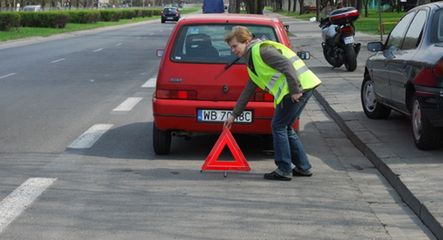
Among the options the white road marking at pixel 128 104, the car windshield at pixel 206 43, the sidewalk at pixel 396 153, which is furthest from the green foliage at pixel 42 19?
the car windshield at pixel 206 43

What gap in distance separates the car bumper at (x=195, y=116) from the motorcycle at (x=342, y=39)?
948cm

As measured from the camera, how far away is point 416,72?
7.71 meters

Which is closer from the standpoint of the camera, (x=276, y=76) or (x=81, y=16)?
(x=276, y=76)

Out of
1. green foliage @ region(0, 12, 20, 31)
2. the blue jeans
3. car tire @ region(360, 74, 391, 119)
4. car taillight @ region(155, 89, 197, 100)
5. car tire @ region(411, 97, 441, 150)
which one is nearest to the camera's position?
the blue jeans

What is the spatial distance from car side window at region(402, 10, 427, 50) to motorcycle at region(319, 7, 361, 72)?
788 cm

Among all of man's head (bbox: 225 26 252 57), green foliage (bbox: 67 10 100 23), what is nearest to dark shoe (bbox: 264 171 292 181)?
man's head (bbox: 225 26 252 57)

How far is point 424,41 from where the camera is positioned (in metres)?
7.96

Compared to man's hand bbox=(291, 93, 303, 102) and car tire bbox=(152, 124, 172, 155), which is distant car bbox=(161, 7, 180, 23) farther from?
man's hand bbox=(291, 93, 303, 102)

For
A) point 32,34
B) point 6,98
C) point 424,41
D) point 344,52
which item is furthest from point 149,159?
point 32,34

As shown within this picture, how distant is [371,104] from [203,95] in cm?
357

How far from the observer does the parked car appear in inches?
290

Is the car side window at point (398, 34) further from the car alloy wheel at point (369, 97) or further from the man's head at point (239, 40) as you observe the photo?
the man's head at point (239, 40)

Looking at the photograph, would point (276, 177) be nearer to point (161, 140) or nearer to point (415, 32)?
point (161, 140)

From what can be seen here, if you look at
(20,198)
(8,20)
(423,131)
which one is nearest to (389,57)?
(423,131)
